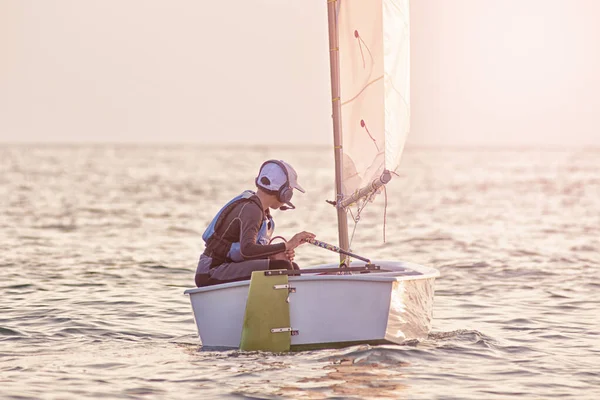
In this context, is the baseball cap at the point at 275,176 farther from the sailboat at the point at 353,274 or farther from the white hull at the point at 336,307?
the white hull at the point at 336,307

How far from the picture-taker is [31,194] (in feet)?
172

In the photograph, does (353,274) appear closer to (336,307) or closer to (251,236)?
(336,307)

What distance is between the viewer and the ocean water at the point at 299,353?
11625 mm

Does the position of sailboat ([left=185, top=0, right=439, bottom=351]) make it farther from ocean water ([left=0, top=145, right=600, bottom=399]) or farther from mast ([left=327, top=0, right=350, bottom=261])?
ocean water ([left=0, top=145, right=600, bottom=399])

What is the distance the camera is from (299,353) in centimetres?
1234

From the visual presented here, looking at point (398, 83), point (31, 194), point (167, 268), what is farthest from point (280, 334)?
point (31, 194)

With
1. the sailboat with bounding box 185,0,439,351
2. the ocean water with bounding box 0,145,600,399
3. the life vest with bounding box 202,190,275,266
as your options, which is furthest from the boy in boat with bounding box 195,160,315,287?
the ocean water with bounding box 0,145,600,399

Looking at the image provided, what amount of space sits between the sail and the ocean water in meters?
2.21

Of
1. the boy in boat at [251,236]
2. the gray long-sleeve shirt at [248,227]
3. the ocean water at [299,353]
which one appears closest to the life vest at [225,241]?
the boy in boat at [251,236]

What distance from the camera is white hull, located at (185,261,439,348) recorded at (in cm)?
1193

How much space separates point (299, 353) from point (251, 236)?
4.47 feet

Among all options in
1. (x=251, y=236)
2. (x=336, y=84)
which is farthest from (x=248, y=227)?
(x=336, y=84)

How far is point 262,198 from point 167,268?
1041 cm

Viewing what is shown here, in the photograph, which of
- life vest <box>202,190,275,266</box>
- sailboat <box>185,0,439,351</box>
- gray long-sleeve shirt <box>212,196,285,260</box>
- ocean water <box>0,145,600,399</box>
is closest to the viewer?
ocean water <box>0,145,600,399</box>
